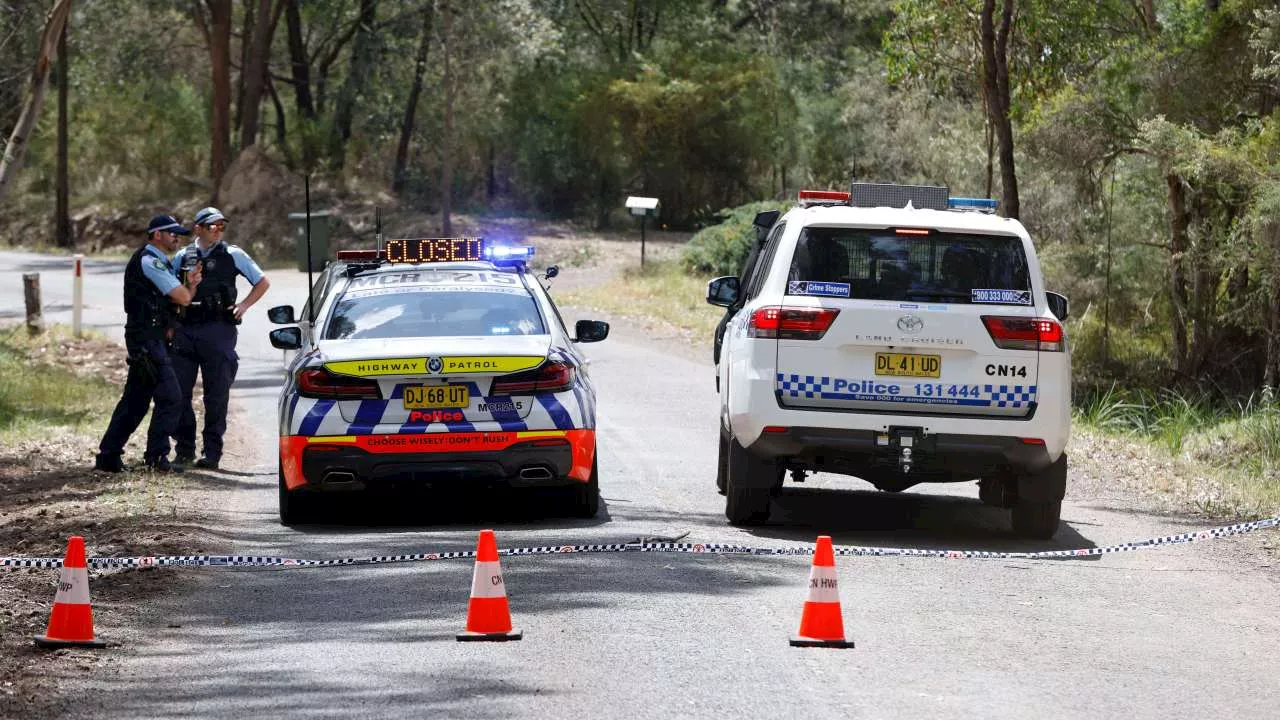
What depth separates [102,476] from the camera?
39.8 feet

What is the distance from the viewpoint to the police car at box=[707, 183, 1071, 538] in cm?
947

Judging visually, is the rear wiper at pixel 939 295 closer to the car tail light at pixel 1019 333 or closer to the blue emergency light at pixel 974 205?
the car tail light at pixel 1019 333

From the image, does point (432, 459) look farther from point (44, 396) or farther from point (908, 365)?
point (44, 396)

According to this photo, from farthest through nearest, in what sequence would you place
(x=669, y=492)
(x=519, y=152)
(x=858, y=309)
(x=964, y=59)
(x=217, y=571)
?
1. (x=519, y=152)
2. (x=964, y=59)
3. (x=669, y=492)
4. (x=858, y=309)
5. (x=217, y=571)

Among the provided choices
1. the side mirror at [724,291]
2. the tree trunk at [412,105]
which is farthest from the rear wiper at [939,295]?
the tree trunk at [412,105]

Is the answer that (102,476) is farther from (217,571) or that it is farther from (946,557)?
(946,557)

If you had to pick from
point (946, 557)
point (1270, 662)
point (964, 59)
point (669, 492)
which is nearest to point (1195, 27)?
point (964, 59)

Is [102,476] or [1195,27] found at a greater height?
[1195,27]

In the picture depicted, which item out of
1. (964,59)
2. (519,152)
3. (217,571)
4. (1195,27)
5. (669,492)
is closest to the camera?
(217,571)

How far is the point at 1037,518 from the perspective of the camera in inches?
398

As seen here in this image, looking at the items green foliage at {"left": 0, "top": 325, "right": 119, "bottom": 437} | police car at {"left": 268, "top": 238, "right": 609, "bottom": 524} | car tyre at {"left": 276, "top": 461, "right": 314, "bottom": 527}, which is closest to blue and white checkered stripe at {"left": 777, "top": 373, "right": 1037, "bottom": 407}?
police car at {"left": 268, "top": 238, "right": 609, "bottom": 524}

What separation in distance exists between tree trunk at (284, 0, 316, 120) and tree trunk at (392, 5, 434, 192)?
9.05ft

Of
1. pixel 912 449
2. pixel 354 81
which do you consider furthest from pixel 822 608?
pixel 354 81

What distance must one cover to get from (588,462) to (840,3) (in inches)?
1716
